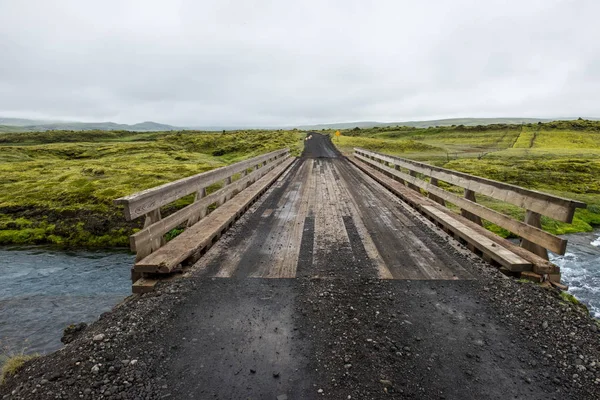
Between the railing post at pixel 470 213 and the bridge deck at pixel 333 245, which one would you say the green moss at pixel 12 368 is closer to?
the bridge deck at pixel 333 245

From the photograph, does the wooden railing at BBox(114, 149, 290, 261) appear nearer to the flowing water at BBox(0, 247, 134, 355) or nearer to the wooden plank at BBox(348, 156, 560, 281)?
the flowing water at BBox(0, 247, 134, 355)

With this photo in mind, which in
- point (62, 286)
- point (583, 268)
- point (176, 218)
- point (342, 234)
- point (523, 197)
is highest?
point (523, 197)

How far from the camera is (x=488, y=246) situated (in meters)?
5.44

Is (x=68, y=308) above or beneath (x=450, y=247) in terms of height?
beneath

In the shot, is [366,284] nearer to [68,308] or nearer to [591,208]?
[68,308]

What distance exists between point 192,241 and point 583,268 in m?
10.2

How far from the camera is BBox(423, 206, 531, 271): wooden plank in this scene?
473cm

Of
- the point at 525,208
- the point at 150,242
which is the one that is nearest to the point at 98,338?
the point at 150,242

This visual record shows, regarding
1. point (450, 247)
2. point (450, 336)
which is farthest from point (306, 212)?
point (450, 336)

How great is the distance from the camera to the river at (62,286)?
6016mm

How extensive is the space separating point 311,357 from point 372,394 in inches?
26.7

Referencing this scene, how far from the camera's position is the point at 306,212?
29.7ft

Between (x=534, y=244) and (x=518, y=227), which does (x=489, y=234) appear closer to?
(x=518, y=227)

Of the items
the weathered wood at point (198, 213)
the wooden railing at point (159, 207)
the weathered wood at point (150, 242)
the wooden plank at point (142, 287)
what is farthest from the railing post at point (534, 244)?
the weathered wood at point (198, 213)
